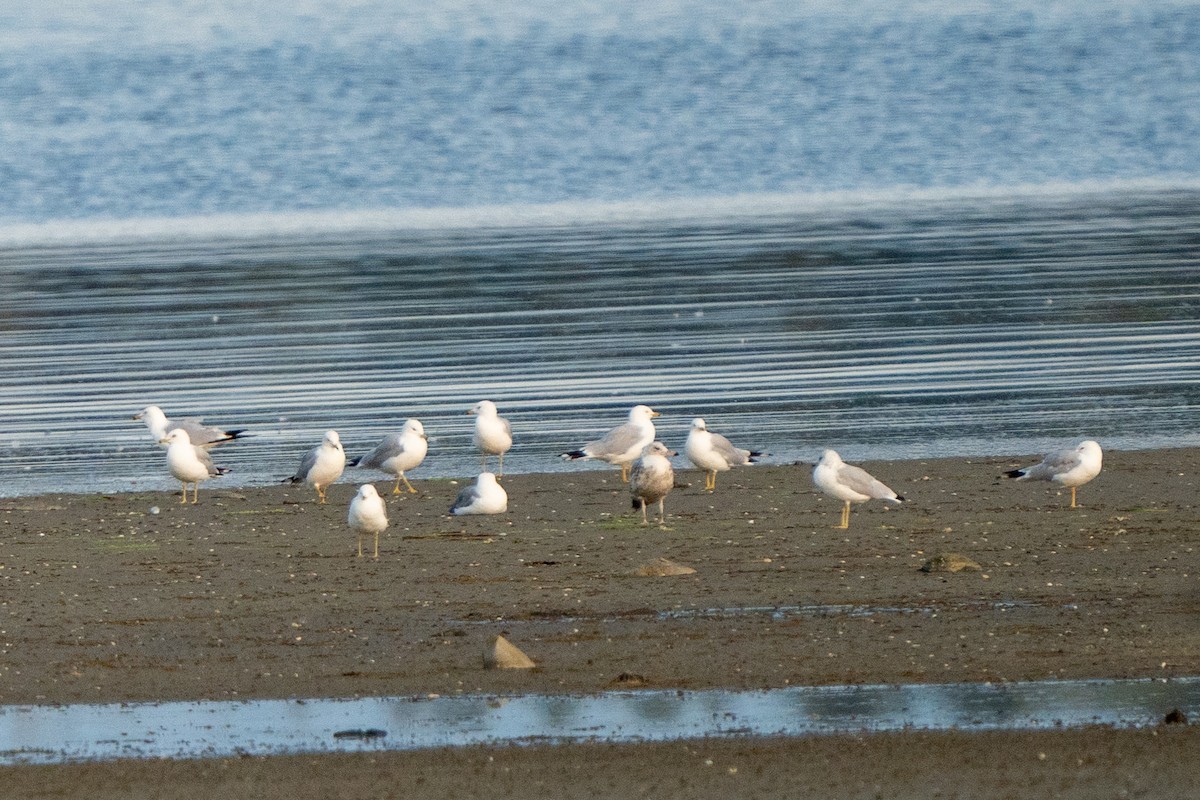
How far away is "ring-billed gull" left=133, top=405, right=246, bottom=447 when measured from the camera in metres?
16.0

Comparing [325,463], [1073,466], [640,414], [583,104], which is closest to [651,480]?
[325,463]

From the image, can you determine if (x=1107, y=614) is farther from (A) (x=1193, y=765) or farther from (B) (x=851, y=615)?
(A) (x=1193, y=765)

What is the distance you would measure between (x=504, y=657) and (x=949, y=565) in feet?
9.37

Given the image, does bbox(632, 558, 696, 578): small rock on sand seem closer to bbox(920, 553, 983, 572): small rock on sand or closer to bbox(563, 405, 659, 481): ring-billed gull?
bbox(920, 553, 983, 572): small rock on sand

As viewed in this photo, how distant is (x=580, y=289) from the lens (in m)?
27.7

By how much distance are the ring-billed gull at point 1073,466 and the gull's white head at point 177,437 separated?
5477 millimetres

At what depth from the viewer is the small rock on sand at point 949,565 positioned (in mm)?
11148

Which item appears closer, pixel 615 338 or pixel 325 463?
pixel 325 463

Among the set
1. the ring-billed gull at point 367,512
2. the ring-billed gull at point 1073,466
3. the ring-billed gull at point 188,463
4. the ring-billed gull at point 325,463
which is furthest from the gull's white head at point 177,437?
the ring-billed gull at point 1073,466

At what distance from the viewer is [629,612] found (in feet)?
34.0

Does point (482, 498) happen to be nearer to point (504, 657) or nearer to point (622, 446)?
point (622, 446)

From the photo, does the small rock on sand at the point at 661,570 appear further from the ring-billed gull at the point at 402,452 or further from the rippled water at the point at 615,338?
the rippled water at the point at 615,338

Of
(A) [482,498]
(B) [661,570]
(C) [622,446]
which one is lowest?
(B) [661,570]

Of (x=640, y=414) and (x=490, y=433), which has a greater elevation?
(x=640, y=414)
